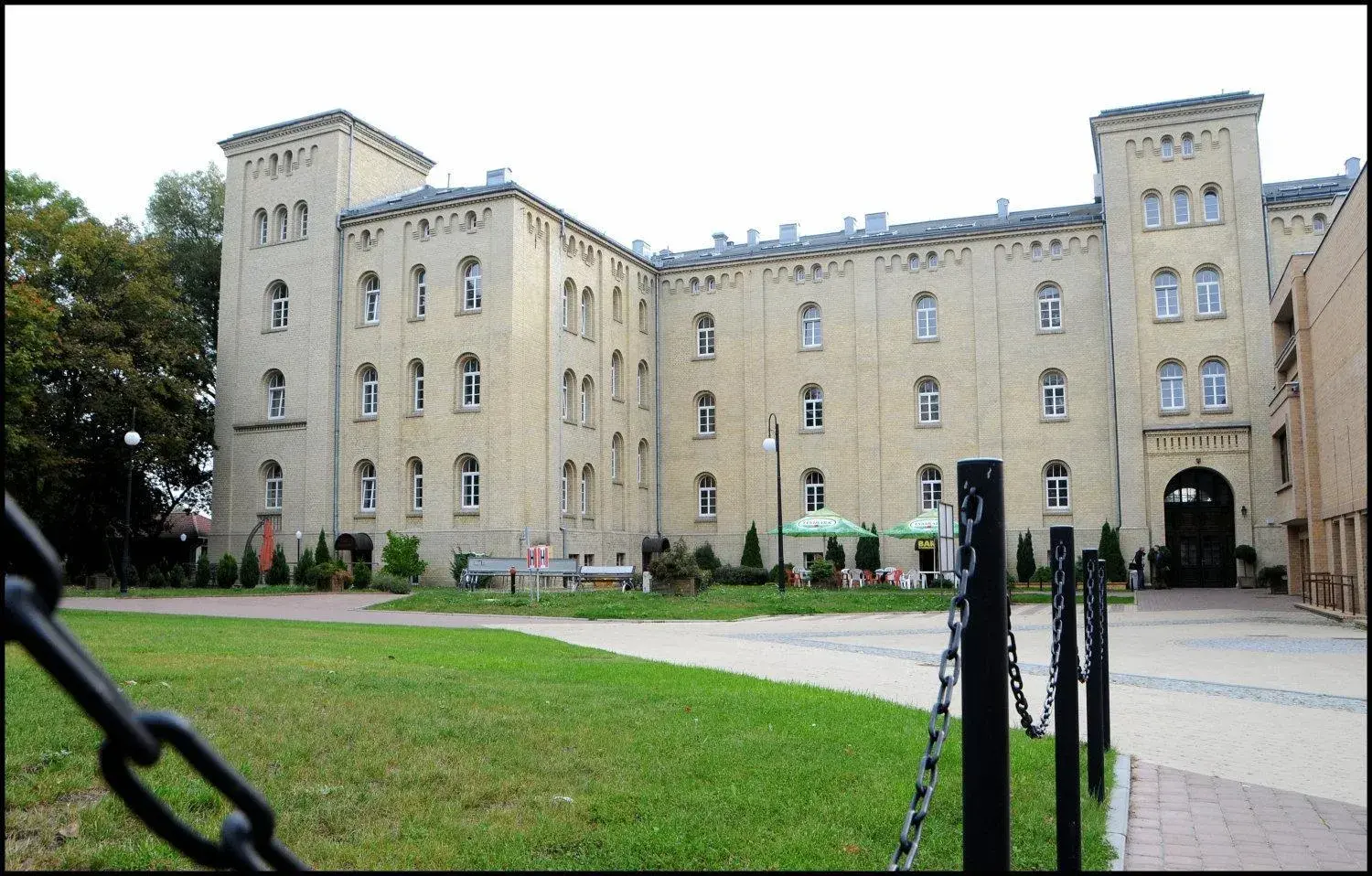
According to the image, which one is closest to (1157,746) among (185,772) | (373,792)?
(373,792)

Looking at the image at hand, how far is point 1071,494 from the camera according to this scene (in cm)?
4300

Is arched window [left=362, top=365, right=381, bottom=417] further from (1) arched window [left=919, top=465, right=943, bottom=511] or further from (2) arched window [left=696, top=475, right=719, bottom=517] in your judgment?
(1) arched window [left=919, top=465, right=943, bottom=511]

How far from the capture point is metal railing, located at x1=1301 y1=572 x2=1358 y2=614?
75.6ft

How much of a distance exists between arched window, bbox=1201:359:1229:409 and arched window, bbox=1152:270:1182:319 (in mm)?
2428

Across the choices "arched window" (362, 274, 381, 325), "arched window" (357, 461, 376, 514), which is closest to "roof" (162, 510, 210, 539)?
"arched window" (357, 461, 376, 514)

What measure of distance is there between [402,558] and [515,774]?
3373 cm

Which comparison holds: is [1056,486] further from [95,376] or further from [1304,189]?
[95,376]

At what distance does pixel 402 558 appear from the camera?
129 ft

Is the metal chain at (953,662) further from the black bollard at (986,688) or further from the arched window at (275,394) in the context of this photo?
the arched window at (275,394)

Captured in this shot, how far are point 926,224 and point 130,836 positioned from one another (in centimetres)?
4530

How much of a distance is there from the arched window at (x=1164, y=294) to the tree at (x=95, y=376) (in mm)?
36712

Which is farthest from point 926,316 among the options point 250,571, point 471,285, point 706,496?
point 250,571

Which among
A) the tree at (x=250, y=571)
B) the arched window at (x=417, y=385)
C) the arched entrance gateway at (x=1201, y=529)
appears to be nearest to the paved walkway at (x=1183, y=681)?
the tree at (x=250, y=571)

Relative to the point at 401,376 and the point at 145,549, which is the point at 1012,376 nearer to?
the point at 401,376
